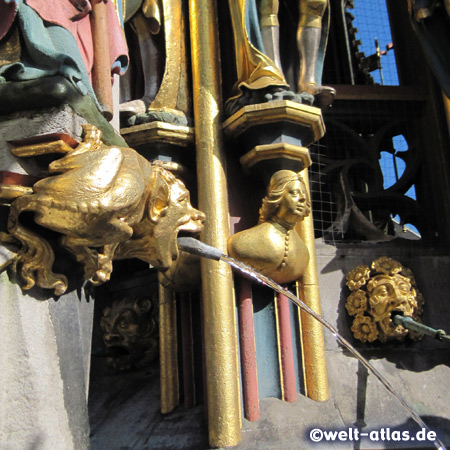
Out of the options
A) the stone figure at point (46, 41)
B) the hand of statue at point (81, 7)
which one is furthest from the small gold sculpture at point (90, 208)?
the hand of statue at point (81, 7)

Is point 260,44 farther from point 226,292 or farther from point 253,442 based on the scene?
point 253,442

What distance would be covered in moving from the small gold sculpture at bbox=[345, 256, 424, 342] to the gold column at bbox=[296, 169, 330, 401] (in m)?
0.29

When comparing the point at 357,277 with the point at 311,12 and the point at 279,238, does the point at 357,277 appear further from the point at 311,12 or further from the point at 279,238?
the point at 311,12

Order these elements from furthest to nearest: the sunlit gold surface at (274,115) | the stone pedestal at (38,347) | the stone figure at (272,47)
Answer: the stone figure at (272,47)
the sunlit gold surface at (274,115)
the stone pedestal at (38,347)

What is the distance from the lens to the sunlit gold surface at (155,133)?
244cm

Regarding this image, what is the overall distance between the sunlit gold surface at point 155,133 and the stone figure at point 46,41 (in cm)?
113

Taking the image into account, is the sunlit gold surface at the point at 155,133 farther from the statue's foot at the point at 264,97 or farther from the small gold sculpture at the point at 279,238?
the small gold sculpture at the point at 279,238

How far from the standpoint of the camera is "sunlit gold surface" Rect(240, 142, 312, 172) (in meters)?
2.36

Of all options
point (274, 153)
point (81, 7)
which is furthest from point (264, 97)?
point (81, 7)

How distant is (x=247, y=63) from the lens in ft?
8.37

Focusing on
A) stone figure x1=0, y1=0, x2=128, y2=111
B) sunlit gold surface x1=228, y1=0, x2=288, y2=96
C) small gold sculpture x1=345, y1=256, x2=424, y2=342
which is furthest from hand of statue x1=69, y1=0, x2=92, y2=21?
small gold sculpture x1=345, y1=256, x2=424, y2=342

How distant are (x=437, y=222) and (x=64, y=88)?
93.5 inches

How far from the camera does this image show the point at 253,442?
204 cm

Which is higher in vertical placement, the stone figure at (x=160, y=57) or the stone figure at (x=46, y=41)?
the stone figure at (x=160, y=57)
